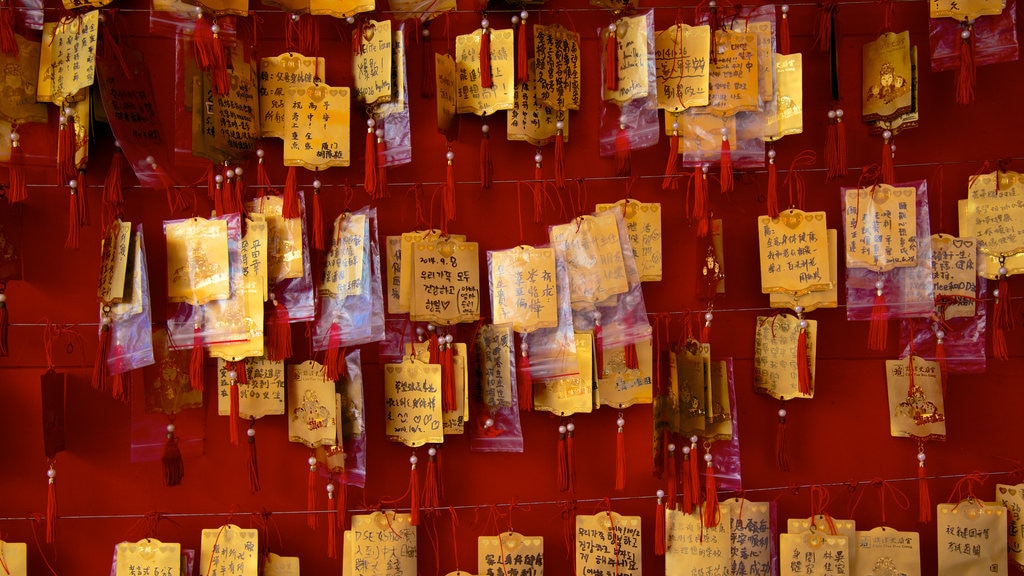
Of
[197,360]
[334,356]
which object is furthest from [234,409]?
[334,356]

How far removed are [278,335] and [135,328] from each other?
29 centimetres

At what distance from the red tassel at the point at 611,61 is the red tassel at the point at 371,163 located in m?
0.53

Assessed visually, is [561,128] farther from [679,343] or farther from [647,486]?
[647,486]

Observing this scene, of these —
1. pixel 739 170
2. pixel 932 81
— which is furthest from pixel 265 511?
pixel 932 81

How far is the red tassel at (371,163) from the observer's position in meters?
1.81

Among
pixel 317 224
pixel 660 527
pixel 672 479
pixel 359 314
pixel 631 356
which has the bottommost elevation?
pixel 660 527

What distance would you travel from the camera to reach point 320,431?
179cm

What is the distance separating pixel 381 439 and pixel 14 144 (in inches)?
39.5

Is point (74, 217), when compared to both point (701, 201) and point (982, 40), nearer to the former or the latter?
point (701, 201)

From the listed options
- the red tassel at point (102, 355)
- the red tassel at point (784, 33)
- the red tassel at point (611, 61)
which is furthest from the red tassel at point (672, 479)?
the red tassel at point (102, 355)

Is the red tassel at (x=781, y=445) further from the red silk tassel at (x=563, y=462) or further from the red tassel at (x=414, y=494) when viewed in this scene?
the red tassel at (x=414, y=494)

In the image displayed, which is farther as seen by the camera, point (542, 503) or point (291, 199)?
point (542, 503)

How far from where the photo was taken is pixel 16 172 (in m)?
1.75

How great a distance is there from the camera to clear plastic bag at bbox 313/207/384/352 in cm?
178
